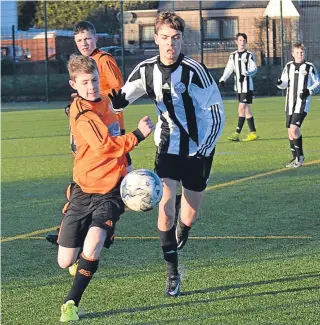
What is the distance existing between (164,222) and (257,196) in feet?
13.6

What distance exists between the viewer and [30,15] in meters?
61.0

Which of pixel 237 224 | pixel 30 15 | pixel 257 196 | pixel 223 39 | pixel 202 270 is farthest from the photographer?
pixel 30 15

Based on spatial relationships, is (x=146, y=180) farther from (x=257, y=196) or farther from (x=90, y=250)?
(x=257, y=196)

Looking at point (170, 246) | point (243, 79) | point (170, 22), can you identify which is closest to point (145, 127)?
point (170, 22)

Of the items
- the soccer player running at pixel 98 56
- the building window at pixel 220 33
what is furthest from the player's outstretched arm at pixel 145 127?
the building window at pixel 220 33

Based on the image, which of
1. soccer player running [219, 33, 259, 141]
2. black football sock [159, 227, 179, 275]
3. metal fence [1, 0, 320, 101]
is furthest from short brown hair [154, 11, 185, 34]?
metal fence [1, 0, 320, 101]

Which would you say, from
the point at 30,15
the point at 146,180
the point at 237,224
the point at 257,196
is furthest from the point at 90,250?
Answer: the point at 30,15

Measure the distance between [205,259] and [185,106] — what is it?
1414 millimetres

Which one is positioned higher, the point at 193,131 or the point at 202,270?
the point at 193,131

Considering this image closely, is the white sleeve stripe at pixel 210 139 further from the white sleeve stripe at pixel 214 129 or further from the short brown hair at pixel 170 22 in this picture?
the short brown hair at pixel 170 22

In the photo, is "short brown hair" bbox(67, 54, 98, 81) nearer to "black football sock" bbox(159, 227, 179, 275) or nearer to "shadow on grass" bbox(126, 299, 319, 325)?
"black football sock" bbox(159, 227, 179, 275)

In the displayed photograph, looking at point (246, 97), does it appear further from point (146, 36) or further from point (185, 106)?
point (146, 36)

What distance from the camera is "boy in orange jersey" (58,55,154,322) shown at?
580 cm

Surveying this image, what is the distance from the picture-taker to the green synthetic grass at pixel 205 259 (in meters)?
5.80
